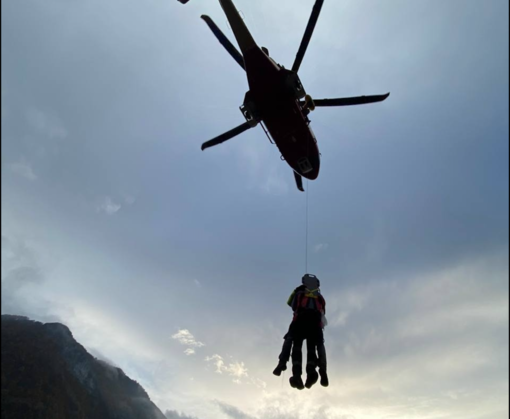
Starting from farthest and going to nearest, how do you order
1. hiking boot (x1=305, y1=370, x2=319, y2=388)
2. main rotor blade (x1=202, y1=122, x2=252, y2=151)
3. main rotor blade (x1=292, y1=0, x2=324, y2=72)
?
main rotor blade (x1=202, y1=122, x2=252, y2=151) → main rotor blade (x1=292, y1=0, x2=324, y2=72) → hiking boot (x1=305, y1=370, x2=319, y2=388)

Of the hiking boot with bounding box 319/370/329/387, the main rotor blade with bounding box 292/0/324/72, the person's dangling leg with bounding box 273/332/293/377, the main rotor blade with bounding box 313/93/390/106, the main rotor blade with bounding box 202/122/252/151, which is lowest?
the hiking boot with bounding box 319/370/329/387

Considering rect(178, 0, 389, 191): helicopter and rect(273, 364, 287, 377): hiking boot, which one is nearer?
rect(273, 364, 287, 377): hiking boot

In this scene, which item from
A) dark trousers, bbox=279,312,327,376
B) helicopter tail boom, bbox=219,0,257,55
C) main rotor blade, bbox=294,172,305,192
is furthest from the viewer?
main rotor blade, bbox=294,172,305,192

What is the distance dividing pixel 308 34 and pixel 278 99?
2.53m

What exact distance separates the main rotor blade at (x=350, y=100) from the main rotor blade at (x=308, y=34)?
1737 millimetres

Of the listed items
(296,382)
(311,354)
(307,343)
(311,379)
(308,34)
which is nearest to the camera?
(296,382)

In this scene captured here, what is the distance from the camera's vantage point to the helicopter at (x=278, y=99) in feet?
31.8

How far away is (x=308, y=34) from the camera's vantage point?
10008mm

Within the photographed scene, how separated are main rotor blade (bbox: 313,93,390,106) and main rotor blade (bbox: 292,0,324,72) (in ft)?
5.70

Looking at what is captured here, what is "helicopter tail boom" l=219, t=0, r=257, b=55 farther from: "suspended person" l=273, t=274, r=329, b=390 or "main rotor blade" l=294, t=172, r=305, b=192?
"suspended person" l=273, t=274, r=329, b=390

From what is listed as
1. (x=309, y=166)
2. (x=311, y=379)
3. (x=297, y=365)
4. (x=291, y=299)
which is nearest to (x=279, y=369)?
(x=297, y=365)

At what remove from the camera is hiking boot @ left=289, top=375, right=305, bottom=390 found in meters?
6.75

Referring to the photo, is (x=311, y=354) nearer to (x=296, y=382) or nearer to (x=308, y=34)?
(x=296, y=382)

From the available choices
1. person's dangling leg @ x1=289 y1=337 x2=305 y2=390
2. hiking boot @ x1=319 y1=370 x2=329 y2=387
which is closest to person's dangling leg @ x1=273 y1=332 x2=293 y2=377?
person's dangling leg @ x1=289 y1=337 x2=305 y2=390
